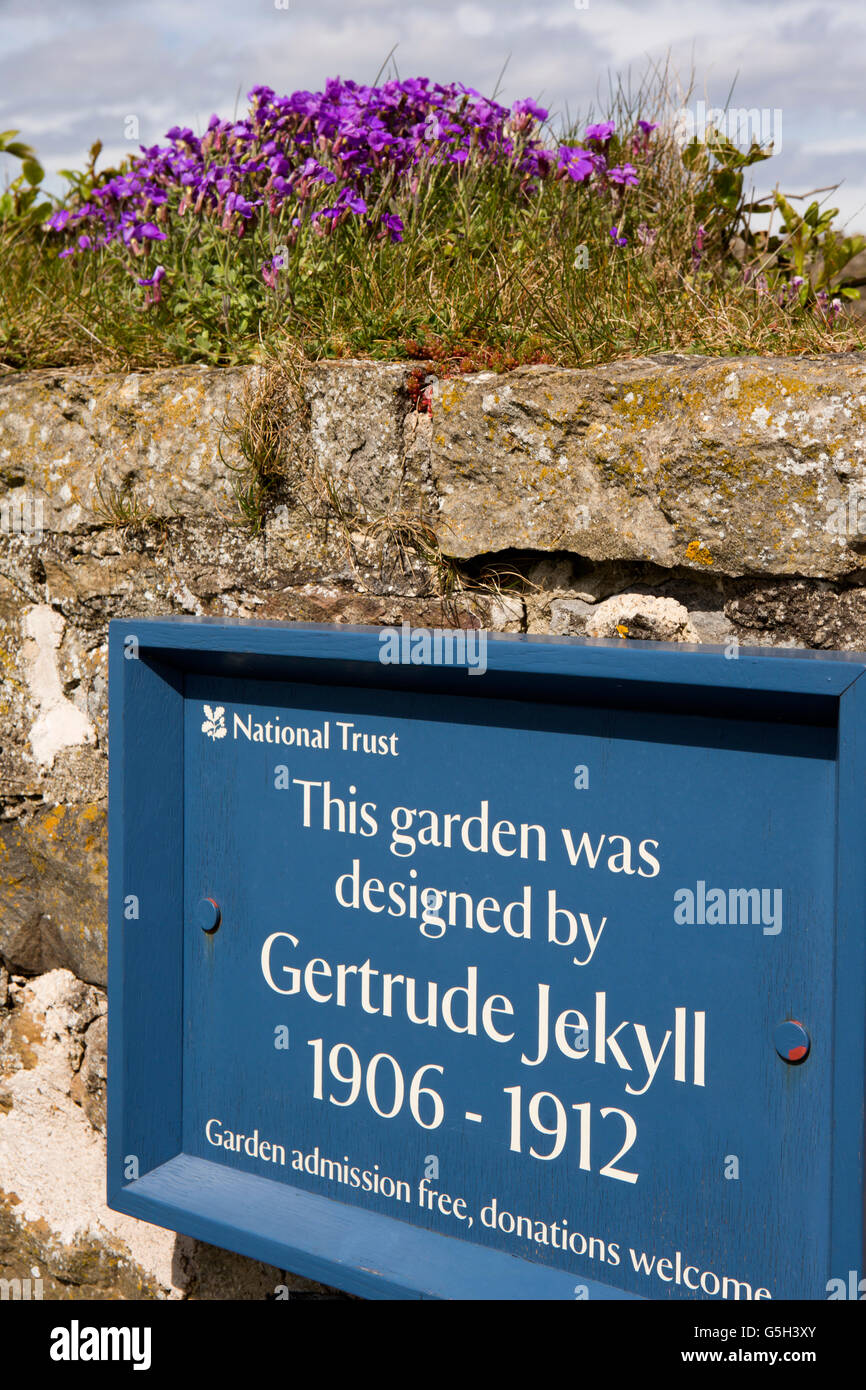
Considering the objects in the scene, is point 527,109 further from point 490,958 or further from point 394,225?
point 490,958

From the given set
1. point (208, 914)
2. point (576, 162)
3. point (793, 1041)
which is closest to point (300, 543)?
point (208, 914)

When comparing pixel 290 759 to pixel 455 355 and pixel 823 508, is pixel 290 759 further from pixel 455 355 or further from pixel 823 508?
pixel 823 508

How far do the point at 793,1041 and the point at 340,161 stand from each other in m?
1.98

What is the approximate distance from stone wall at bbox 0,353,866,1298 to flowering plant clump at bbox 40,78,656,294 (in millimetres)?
536

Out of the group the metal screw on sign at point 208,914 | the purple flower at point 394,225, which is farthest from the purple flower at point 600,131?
the metal screw on sign at point 208,914

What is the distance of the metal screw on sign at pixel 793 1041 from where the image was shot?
124 centimetres

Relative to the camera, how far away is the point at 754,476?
1.41m

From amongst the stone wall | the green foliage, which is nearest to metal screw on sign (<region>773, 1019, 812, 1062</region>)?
the stone wall

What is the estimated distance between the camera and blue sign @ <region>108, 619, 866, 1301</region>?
1242mm

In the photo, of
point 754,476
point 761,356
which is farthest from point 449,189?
point 754,476

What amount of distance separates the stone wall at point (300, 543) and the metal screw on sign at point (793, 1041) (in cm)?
49

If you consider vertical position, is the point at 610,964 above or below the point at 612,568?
below

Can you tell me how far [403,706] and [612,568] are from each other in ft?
1.22

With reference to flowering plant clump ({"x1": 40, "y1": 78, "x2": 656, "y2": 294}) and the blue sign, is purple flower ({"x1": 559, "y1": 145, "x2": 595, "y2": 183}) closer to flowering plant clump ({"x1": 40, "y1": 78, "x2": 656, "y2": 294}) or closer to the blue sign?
flowering plant clump ({"x1": 40, "y1": 78, "x2": 656, "y2": 294})
